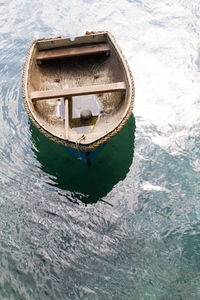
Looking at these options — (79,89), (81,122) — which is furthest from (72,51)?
(81,122)

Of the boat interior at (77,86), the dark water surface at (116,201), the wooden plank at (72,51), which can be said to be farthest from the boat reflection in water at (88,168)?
the wooden plank at (72,51)

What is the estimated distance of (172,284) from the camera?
509cm

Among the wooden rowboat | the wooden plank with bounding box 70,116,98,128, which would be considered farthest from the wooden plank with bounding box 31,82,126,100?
the wooden plank with bounding box 70,116,98,128

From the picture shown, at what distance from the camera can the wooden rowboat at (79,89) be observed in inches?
246

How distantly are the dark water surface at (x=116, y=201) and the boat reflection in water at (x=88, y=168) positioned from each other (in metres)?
0.03

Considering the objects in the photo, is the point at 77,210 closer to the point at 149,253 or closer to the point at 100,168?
the point at 100,168

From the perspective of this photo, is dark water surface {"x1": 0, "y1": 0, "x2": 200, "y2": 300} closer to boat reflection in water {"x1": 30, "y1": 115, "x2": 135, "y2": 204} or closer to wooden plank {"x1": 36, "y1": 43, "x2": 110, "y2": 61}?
boat reflection in water {"x1": 30, "y1": 115, "x2": 135, "y2": 204}

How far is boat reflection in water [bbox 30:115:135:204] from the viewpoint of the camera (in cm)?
674

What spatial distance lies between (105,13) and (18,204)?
1126cm

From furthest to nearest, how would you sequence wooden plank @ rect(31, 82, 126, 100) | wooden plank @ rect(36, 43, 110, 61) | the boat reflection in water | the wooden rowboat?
1. wooden plank @ rect(36, 43, 110, 61)
2. wooden plank @ rect(31, 82, 126, 100)
3. the boat reflection in water
4. the wooden rowboat

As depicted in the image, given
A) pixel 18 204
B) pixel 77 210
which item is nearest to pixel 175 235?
pixel 77 210

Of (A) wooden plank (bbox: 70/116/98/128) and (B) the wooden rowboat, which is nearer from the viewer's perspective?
(B) the wooden rowboat

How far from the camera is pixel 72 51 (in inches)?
354

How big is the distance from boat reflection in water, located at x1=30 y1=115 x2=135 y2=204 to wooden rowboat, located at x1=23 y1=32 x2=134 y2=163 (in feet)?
2.84
